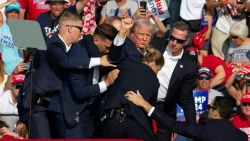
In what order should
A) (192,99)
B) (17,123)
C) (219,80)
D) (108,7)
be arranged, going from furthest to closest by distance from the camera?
1. (108,7)
2. (219,80)
3. (17,123)
4. (192,99)

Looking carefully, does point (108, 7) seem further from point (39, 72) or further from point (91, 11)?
point (39, 72)

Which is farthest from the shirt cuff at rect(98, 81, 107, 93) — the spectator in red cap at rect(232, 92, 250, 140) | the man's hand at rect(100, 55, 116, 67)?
the spectator in red cap at rect(232, 92, 250, 140)

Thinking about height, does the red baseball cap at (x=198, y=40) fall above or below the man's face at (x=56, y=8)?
below

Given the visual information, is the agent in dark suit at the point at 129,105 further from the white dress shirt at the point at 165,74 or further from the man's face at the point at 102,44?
the white dress shirt at the point at 165,74

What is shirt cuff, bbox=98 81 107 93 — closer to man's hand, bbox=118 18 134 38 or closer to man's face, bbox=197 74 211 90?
man's hand, bbox=118 18 134 38

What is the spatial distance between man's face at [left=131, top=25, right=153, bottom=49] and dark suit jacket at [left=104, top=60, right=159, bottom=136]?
1.93ft

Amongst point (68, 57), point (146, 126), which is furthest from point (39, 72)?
point (146, 126)

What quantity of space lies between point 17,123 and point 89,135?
188cm

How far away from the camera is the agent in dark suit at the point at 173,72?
11283mm

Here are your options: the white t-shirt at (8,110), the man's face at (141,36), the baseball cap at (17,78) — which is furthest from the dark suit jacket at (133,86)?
the baseball cap at (17,78)

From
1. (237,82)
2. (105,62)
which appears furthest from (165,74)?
(237,82)

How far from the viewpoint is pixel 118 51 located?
10.5 meters

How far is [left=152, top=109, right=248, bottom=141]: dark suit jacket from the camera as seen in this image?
1052 cm

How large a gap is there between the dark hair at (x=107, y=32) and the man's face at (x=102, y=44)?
44 mm
